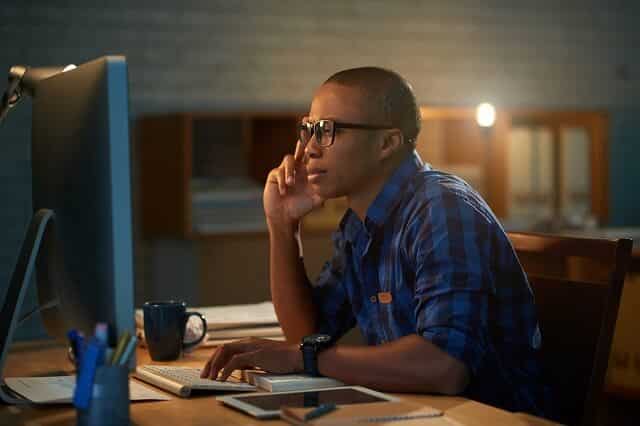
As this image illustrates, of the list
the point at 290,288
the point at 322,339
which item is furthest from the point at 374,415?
the point at 290,288

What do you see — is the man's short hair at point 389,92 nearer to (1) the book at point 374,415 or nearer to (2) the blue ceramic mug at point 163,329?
(2) the blue ceramic mug at point 163,329

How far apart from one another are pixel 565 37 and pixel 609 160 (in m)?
0.84

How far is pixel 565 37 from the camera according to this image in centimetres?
660

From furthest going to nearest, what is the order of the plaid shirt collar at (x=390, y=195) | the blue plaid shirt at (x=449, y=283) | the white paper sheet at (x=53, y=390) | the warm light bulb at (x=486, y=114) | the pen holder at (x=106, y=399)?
the warm light bulb at (x=486, y=114)
the plaid shirt collar at (x=390, y=195)
the blue plaid shirt at (x=449, y=283)
the white paper sheet at (x=53, y=390)
the pen holder at (x=106, y=399)

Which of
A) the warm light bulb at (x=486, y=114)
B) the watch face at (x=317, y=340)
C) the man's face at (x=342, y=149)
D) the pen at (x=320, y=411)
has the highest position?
the warm light bulb at (x=486, y=114)

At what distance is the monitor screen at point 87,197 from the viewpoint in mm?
1354

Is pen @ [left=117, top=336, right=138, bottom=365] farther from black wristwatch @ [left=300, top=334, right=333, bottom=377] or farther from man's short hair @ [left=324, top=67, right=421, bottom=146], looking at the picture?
man's short hair @ [left=324, top=67, right=421, bottom=146]

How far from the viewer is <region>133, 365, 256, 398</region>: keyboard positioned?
5.45ft

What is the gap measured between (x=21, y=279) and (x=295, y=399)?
45 cm

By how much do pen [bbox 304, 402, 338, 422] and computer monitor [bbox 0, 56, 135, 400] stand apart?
0.87ft

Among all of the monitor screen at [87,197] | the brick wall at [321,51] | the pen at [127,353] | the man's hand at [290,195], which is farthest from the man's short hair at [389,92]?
the brick wall at [321,51]

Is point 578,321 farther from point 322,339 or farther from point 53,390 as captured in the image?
point 53,390

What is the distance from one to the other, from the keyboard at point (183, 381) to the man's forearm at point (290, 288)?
366mm

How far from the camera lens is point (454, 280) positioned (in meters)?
1.76
